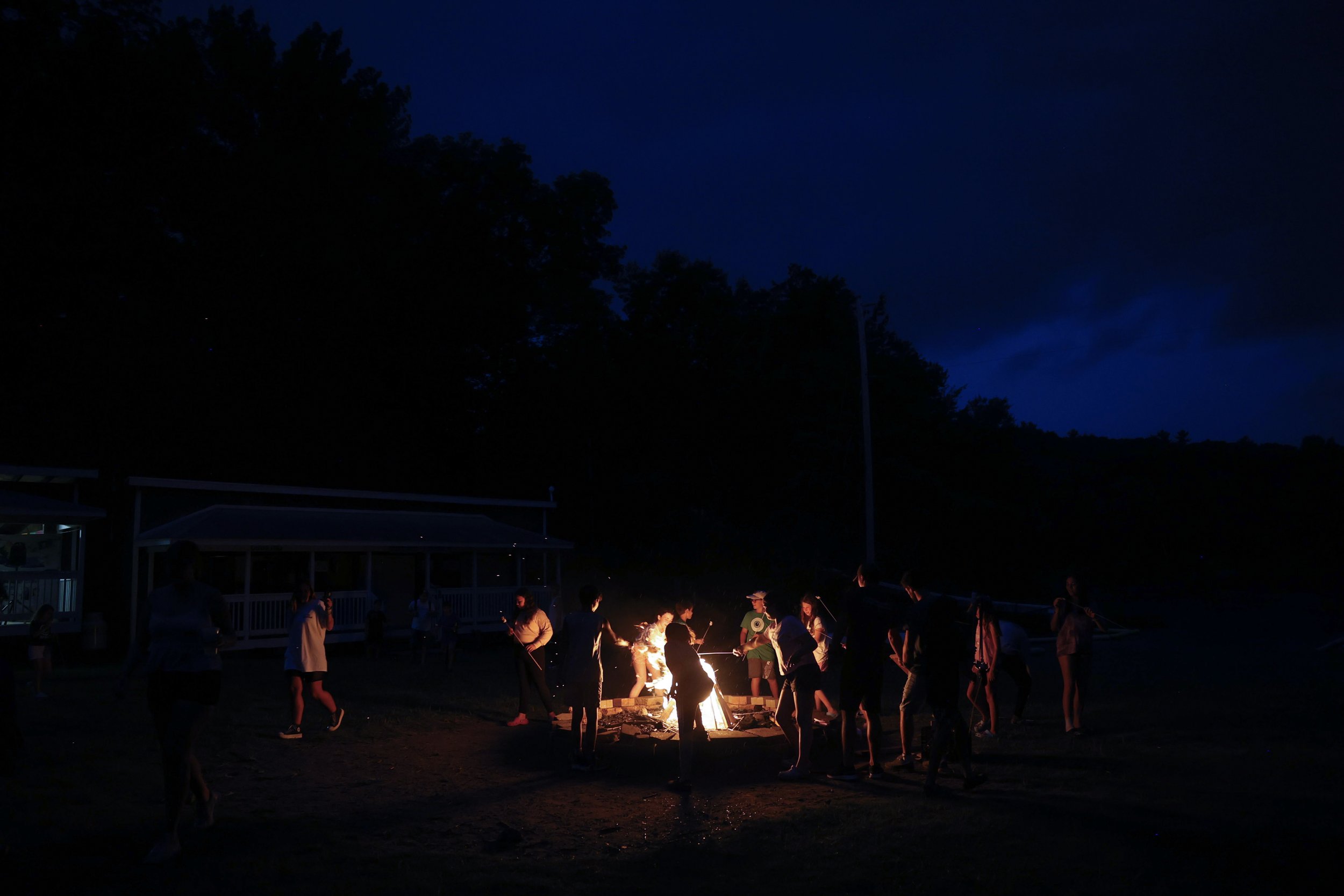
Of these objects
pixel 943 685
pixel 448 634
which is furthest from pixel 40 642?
pixel 943 685

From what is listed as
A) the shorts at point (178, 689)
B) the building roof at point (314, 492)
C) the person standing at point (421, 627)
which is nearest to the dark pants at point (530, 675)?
the shorts at point (178, 689)

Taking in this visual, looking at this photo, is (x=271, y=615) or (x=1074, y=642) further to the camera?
(x=271, y=615)

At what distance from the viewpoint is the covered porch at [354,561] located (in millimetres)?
19188

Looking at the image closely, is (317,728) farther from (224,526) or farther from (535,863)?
(224,526)

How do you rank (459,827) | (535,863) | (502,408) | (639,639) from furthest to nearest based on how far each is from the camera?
(502,408), (639,639), (459,827), (535,863)

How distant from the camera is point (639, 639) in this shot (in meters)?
12.4

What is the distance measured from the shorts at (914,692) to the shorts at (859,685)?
324mm

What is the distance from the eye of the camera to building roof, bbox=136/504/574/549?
60.1ft

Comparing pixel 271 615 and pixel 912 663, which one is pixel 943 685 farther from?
pixel 271 615

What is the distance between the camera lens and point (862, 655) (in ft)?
26.5

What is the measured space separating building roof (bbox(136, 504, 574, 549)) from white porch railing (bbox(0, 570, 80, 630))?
4.94 ft

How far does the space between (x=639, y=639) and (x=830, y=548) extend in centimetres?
1950

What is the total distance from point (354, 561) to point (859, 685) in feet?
64.0

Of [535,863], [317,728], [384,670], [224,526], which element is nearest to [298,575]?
[224,526]
